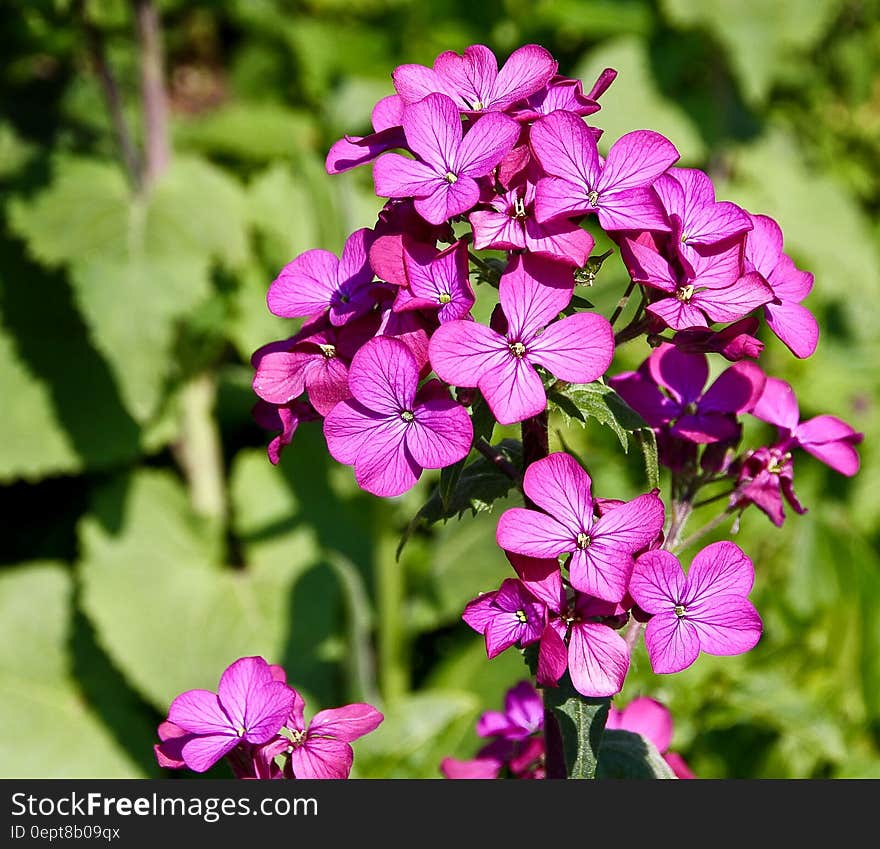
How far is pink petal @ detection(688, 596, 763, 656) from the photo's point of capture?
91cm

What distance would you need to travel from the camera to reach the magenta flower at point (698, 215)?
0.94 metres

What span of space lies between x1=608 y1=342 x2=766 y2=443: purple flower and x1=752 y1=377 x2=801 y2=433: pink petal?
0.12ft

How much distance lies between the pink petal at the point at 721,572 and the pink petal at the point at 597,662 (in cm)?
9

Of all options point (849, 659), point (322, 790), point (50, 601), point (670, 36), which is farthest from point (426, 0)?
point (322, 790)

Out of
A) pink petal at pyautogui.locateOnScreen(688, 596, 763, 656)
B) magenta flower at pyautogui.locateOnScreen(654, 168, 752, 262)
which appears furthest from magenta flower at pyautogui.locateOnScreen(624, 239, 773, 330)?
pink petal at pyautogui.locateOnScreen(688, 596, 763, 656)

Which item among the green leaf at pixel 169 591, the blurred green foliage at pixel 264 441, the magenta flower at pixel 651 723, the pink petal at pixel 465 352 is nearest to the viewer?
the pink petal at pixel 465 352

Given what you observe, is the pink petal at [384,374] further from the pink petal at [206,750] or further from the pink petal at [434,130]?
the pink petal at [206,750]

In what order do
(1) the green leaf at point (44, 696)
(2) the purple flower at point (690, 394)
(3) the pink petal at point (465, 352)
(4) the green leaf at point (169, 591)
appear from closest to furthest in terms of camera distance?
(3) the pink petal at point (465, 352) < (2) the purple flower at point (690, 394) < (4) the green leaf at point (169, 591) < (1) the green leaf at point (44, 696)

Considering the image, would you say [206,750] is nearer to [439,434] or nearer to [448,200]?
[439,434]

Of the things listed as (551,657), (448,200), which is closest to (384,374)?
(448,200)

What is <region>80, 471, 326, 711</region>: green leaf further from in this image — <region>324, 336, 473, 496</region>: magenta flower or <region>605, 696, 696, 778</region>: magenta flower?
<region>324, 336, 473, 496</region>: magenta flower

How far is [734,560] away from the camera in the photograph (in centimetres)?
94

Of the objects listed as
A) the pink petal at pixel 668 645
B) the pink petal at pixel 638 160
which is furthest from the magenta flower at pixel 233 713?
the pink petal at pixel 638 160

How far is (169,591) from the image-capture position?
8.18 feet
